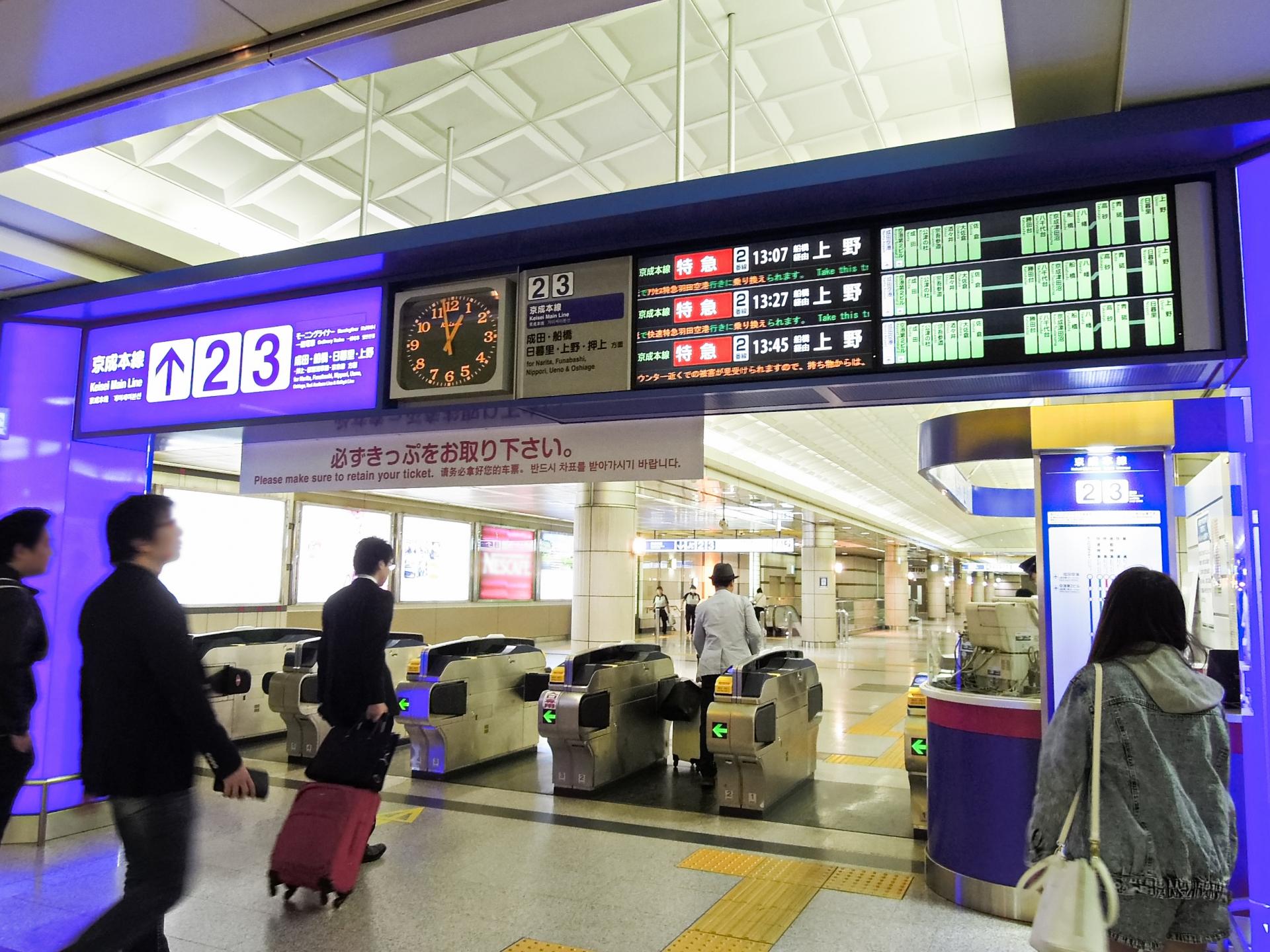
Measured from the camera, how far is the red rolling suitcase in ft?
12.7

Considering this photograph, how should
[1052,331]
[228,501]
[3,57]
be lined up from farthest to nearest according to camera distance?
[228,501]
[1052,331]
[3,57]

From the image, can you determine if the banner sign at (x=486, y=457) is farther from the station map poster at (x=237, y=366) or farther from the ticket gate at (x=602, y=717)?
the ticket gate at (x=602, y=717)

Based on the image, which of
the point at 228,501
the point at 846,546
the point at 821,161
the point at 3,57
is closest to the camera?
the point at 3,57

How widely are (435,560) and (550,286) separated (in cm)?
1491

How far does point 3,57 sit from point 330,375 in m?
1.77

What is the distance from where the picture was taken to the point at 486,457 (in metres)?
4.34

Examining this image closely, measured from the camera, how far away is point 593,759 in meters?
6.54

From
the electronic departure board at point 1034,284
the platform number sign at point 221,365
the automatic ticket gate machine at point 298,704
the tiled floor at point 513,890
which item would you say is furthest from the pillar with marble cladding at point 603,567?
the electronic departure board at point 1034,284

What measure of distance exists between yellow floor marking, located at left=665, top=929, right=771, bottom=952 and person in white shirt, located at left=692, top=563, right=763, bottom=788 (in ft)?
10.5

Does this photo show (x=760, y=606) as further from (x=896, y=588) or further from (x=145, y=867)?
(x=145, y=867)

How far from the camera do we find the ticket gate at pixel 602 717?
6539 mm

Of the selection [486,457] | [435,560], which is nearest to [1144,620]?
[486,457]

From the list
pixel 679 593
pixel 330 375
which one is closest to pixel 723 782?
pixel 330 375

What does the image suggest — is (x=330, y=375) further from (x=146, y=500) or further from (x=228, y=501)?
(x=228, y=501)
